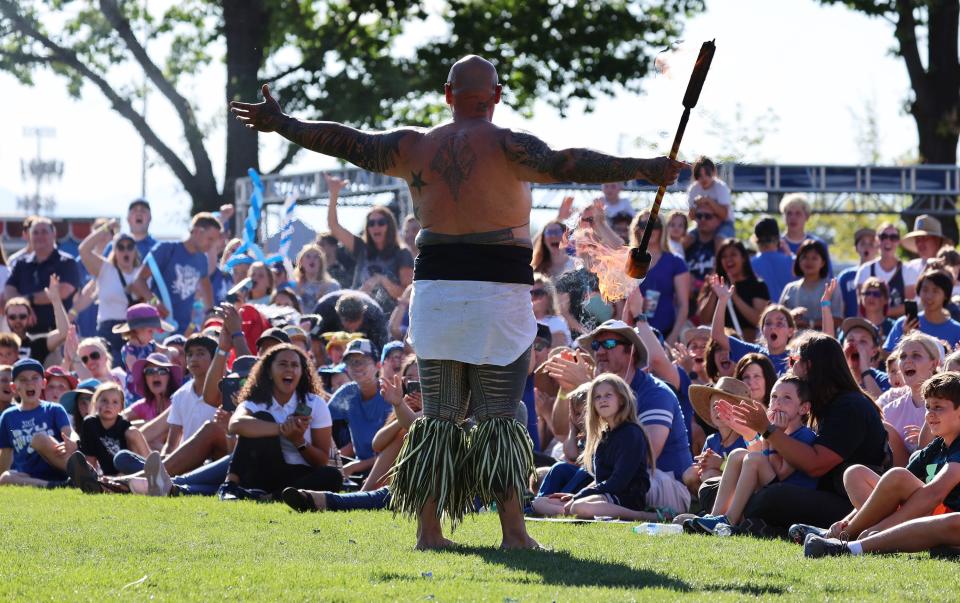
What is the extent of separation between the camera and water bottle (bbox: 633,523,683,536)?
27.4ft

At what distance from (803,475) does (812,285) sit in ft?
14.7

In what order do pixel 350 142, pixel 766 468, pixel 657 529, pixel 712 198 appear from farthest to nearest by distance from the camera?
Answer: 1. pixel 712 198
2. pixel 766 468
3. pixel 657 529
4. pixel 350 142

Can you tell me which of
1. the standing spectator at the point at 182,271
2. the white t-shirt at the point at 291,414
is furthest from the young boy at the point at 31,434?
the standing spectator at the point at 182,271

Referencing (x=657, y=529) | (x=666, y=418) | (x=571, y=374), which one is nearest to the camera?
(x=657, y=529)

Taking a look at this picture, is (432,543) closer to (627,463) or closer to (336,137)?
(336,137)

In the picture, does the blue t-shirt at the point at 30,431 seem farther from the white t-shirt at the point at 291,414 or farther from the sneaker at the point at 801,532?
the sneaker at the point at 801,532

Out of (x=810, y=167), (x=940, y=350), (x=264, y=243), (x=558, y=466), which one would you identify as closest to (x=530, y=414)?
(x=558, y=466)

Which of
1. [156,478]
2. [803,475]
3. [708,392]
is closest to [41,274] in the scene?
[156,478]

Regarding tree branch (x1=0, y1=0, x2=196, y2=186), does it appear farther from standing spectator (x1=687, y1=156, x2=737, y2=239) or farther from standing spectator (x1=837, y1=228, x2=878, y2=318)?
standing spectator (x1=837, y1=228, x2=878, y2=318)

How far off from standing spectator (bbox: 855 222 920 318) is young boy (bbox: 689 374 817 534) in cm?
415

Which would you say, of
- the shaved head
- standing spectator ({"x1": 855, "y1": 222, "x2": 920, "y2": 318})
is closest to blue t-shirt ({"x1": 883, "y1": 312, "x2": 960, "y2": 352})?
standing spectator ({"x1": 855, "y1": 222, "x2": 920, "y2": 318})

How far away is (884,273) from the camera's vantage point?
12.8 meters

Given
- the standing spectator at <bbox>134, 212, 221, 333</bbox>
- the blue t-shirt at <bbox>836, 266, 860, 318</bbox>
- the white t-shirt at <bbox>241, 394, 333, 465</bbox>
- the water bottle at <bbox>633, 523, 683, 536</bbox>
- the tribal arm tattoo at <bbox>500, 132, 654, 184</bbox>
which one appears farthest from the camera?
the standing spectator at <bbox>134, 212, 221, 333</bbox>

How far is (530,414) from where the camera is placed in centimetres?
1134
